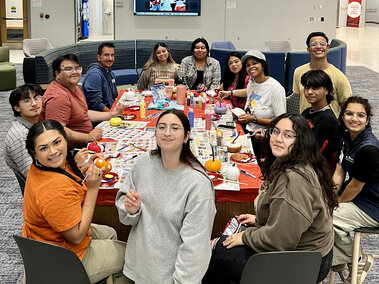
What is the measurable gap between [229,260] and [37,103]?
1785 millimetres

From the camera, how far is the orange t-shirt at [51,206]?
2398mm

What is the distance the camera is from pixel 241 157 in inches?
142

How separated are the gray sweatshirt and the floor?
1117cm

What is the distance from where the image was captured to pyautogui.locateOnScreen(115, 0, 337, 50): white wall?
13523 millimetres

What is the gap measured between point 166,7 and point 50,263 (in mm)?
11618

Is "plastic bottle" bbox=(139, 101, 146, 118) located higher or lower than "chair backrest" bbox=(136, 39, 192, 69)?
lower

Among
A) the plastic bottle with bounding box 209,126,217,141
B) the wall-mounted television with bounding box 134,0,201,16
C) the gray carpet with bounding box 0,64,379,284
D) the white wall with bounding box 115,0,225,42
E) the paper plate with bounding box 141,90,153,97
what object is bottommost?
the gray carpet with bounding box 0,64,379,284

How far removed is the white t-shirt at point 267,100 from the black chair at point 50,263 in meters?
2.63

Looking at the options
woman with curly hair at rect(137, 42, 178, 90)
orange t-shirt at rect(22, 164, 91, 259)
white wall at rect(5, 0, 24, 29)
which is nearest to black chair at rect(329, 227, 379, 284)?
orange t-shirt at rect(22, 164, 91, 259)

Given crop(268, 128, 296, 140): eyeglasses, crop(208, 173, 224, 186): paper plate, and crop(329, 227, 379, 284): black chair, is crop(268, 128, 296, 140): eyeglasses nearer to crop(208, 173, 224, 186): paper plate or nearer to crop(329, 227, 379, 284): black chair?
crop(208, 173, 224, 186): paper plate

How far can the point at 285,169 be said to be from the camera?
2.46m

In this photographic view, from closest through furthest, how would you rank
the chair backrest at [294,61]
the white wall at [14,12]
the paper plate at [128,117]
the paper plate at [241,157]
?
the paper plate at [241,157] < the paper plate at [128,117] < the chair backrest at [294,61] < the white wall at [14,12]

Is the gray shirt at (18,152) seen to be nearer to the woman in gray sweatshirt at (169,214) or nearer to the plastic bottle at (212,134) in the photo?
the woman in gray sweatshirt at (169,214)

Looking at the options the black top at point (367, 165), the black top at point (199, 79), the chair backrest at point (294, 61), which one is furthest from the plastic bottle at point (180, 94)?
the chair backrest at point (294, 61)
